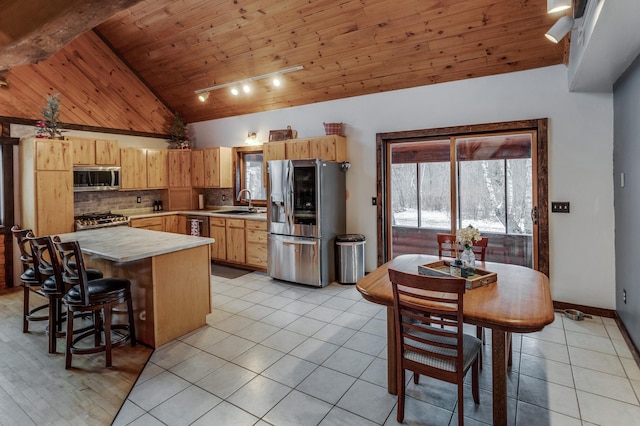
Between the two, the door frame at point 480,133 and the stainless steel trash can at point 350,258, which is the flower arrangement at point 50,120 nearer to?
the stainless steel trash can at point 350,258

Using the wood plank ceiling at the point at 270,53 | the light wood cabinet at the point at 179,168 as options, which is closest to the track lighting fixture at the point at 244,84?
the wood plank ceiling at the point at 270,53

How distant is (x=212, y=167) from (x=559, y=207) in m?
5.46

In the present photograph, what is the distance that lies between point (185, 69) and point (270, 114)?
5.01 ft

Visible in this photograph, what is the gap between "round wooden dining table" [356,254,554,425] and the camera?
5.70 ft

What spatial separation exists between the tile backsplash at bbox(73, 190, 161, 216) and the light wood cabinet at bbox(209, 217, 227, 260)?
159 cm

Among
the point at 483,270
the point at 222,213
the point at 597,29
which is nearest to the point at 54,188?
the point at 222,213

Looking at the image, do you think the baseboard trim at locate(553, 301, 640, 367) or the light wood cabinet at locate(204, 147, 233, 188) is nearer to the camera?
the baseboard trim at locate(553, 301, 640, 367)

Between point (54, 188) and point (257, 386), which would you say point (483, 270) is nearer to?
point (257, 386)

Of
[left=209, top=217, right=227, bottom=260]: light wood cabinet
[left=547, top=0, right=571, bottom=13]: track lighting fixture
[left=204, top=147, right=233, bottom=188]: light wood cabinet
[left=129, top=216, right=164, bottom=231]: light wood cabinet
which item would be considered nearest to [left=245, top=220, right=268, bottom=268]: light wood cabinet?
[left=209, top=217, right=227, bottom=260]: light wood cabinet

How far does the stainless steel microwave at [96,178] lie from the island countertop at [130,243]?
1.91 meters

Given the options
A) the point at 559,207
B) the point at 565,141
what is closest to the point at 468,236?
the point at 559,207

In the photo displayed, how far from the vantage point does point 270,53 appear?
481 centimetres

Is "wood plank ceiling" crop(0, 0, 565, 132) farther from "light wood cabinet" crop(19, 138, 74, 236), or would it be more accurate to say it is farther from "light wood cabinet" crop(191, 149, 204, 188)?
"light wood cabinet" crop(191, 149, 204, 188)

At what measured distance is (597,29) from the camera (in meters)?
2.23
